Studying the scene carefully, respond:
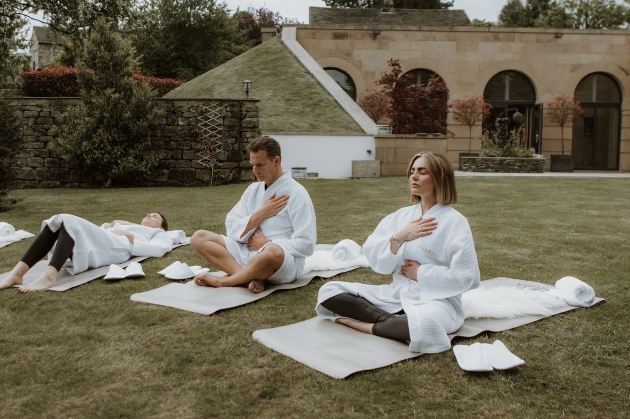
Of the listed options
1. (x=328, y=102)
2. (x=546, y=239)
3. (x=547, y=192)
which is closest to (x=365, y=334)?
(x=546, y=239)

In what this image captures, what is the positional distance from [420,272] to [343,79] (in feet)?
69.5

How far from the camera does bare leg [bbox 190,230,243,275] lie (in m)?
5.15

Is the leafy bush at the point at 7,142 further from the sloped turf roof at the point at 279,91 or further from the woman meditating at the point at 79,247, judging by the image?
the sloped turf roof at the point at 279,91

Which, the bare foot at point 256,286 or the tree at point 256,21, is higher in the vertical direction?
the tree at point 256,21

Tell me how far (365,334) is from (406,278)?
42cm

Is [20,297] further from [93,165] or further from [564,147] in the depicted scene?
[564,147]

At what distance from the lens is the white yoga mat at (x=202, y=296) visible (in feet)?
14.5

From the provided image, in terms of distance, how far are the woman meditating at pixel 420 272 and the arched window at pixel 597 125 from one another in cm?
2307

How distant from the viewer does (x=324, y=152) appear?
59.3 feet

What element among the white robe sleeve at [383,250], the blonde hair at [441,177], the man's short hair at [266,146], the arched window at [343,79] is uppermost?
the arched window at [343,79]

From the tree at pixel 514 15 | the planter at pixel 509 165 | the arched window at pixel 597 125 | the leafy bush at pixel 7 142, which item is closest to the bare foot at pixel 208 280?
the leafy bush at pixel 7 142

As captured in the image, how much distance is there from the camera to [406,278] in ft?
12.6

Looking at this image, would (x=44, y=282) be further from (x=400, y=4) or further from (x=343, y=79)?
(x=400, y=4)

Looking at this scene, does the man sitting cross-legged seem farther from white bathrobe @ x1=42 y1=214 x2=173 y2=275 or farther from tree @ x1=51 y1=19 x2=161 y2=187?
tree @ x1=51 y1=19 x2=161 y2=187
